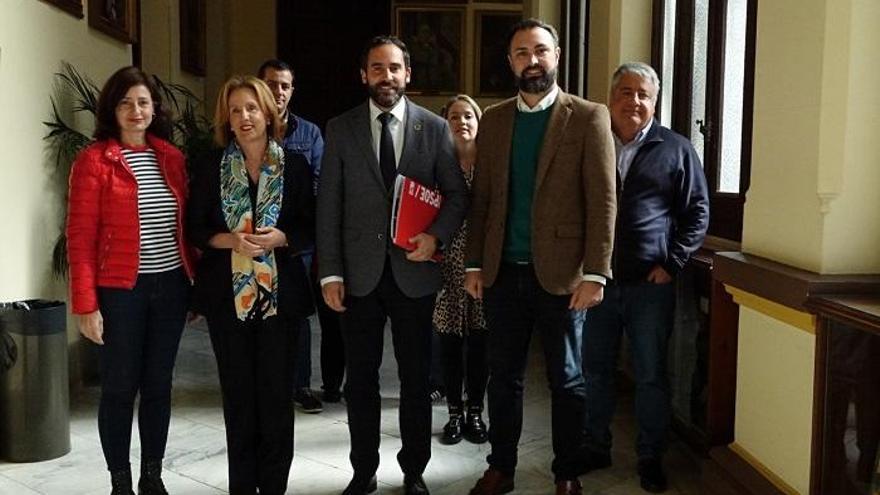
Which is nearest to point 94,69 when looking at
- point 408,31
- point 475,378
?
point 475,378

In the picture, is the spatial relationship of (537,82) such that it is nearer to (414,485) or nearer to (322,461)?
(414,485)

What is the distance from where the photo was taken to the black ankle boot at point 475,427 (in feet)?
12.5

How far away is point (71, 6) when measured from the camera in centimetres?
454

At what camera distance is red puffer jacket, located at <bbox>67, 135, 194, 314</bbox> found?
9.28ft

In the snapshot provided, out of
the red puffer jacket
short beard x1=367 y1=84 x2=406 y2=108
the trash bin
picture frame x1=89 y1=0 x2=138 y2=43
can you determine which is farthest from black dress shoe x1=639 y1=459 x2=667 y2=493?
picture frame x1=89 y1=0 x2=138 y2=43

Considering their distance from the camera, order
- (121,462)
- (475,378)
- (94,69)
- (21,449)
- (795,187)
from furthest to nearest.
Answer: (94,69) < (475,378) < (21,449) < (121,462) < (795,187)

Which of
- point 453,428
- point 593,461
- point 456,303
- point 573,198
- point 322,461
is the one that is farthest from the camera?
point 453,428

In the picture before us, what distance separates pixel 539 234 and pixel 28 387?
2.28 m

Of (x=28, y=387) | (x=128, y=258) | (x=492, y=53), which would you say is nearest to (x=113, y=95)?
(x=128, y=258)

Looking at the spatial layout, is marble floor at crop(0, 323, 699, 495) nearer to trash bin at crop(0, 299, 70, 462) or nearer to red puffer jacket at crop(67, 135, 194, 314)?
trash bin at crop(0, 299, 70, 462)

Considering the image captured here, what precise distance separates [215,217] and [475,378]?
4.91 feet

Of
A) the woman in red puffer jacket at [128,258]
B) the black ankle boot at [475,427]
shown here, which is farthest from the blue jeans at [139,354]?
the black ankle boot at [475,427]

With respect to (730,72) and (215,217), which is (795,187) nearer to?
(730,72)

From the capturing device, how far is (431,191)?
288 cm
